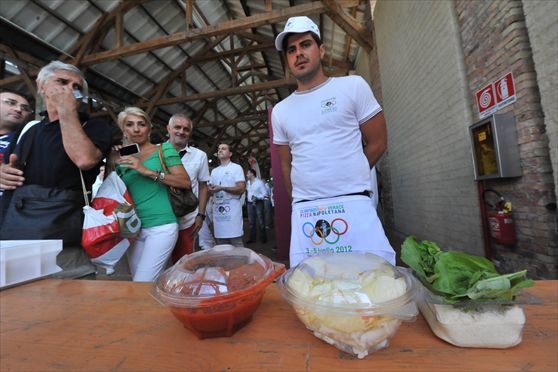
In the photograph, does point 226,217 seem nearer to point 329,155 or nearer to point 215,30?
point 329,155

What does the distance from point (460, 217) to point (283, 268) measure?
311 centimetres

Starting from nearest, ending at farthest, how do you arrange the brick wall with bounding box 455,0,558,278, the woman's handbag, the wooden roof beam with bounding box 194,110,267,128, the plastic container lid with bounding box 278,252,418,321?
the plastic container lid with bounding box 278,252,418,321, the woman's handbag, the brick wall with bounding box 455,0,558,278, the wooden roof beam with bounding box 194,110,267,128

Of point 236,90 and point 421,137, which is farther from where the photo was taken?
point 236,90

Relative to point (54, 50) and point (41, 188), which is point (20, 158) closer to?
point (41, 188)

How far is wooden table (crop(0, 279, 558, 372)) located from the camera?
0.49m

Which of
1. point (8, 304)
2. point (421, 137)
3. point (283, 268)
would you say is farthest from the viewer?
point (421, 137)

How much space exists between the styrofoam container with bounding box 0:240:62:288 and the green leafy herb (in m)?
1.28

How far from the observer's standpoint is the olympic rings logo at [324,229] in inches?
49.3

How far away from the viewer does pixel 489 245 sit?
102 inches

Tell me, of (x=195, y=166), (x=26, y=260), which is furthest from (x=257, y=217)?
(x=26, y=260)

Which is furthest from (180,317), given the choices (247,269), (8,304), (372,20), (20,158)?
(372,20)

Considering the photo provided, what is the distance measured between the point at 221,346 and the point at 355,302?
299mm

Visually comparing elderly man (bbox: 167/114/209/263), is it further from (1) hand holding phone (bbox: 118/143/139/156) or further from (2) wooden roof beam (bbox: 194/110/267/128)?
(2) wooden roof beam (bbox: 194/110/267/128)

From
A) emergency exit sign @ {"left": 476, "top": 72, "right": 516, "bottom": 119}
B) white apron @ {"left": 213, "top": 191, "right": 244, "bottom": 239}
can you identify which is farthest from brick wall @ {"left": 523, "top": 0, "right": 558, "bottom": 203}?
white apron @ {"left": 213, "top": 191, "right": 244, "bottom": 239}
